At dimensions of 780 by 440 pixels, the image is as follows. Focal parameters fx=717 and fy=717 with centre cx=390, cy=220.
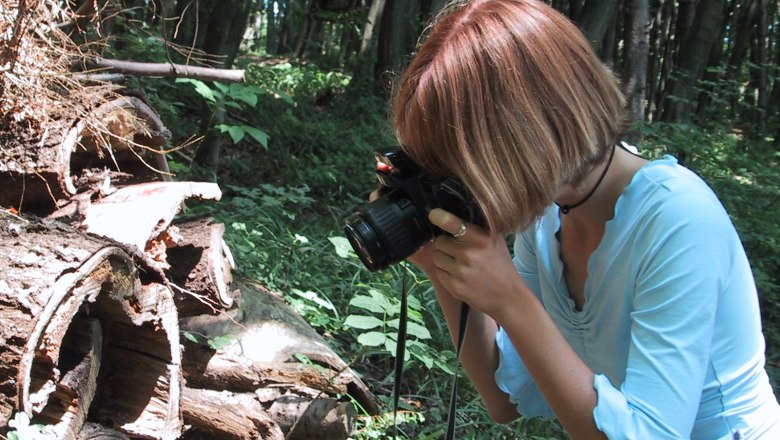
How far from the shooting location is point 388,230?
1.27 m

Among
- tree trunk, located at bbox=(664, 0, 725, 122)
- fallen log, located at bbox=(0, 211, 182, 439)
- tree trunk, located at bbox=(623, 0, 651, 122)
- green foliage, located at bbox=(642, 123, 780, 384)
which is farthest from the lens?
tree trunk, located at bbox=(664, 0, 725, 122)

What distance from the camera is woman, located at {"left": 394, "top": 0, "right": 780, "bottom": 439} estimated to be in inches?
43.2

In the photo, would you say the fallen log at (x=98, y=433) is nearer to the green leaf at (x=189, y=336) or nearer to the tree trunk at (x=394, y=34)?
the green leaf at (x=189, y=336)

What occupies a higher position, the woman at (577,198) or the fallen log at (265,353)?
the woman at (577,198)

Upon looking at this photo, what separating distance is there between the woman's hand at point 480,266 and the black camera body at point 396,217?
0.20 feet

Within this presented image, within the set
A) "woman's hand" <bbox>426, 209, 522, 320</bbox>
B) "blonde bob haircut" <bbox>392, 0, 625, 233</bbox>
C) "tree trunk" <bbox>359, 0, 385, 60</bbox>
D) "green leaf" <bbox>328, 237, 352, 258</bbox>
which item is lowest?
"green leaf" <bbox>328, 237, 352, 258</bbox>

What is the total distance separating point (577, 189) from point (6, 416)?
141 centimetres

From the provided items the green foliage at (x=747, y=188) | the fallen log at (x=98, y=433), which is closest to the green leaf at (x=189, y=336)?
the fallen log at (x=98, y=433)

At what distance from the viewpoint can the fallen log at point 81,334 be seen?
1.70m

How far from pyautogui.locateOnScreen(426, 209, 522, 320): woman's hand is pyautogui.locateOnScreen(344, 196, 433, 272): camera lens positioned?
86 millimetres

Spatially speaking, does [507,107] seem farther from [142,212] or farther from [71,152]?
[71,152]

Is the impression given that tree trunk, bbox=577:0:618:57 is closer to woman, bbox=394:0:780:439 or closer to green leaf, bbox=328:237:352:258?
green leaf, bbox=328:237:352:258

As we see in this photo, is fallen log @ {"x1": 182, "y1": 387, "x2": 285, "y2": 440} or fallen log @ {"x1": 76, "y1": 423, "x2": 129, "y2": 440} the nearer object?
fallen log @ {"x1": 76, "y1": 423, "x2": 129, "y2": 440}

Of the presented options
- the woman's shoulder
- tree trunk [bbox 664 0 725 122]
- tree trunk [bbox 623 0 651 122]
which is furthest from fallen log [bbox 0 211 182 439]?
tree trunk [bbox 664 0 725 122]
